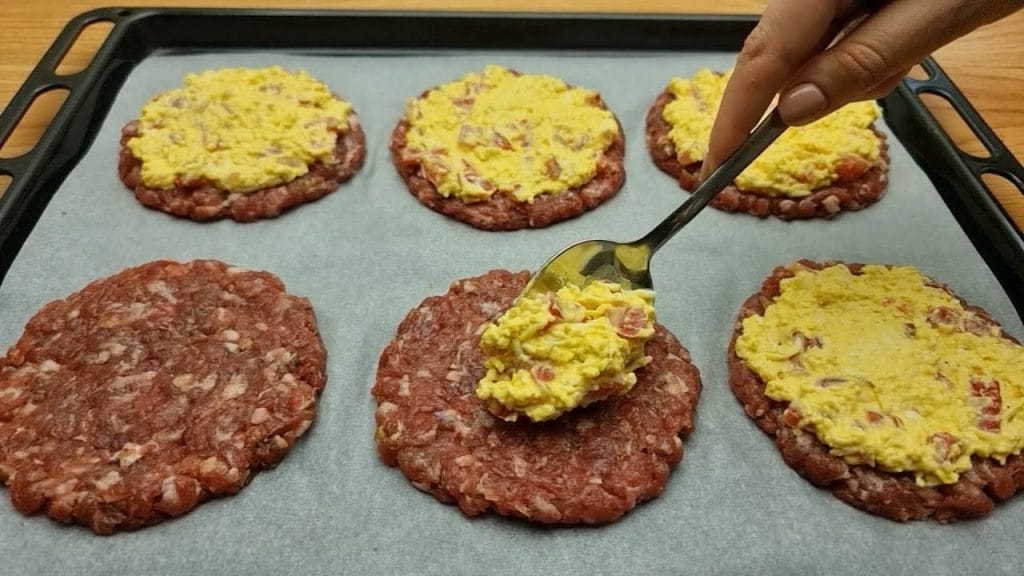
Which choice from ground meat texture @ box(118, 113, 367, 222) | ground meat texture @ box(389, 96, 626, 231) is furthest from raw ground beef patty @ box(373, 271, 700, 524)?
ground meat texture @ box(118, 113, 367, 222)

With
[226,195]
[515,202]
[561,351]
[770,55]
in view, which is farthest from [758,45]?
[226,195]

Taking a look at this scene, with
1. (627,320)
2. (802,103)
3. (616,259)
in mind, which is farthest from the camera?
(616,259)

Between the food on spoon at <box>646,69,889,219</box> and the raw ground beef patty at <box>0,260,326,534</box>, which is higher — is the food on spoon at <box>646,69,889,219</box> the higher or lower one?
the higher one

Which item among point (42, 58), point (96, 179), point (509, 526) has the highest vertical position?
point (42, 58)

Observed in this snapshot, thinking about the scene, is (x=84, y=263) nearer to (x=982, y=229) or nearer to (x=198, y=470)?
(x=198, y=470)

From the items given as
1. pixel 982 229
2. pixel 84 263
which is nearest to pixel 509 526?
pixel 84 263

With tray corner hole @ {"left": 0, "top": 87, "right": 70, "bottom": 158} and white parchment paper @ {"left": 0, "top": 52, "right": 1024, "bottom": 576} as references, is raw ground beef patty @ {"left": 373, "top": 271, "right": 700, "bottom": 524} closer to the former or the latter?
white parchment paper @ {"left": 0, "top": 52, "right": 1024, "bottom": 576}

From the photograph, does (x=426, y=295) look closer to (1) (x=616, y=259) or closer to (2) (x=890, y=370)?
(1) (x=616, y=259)
